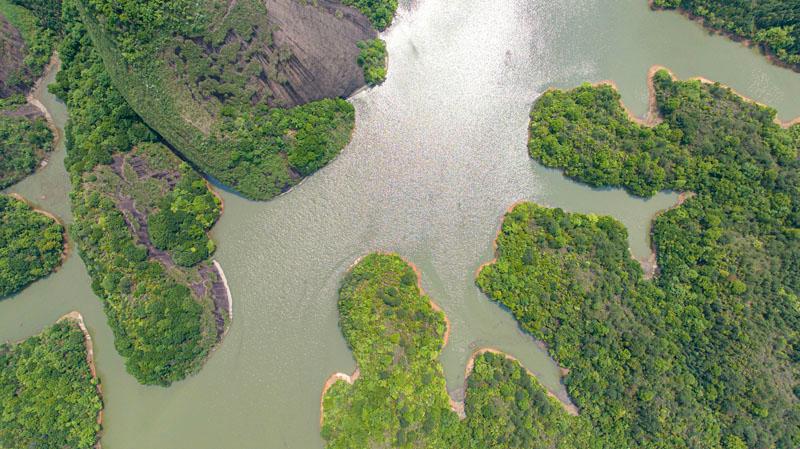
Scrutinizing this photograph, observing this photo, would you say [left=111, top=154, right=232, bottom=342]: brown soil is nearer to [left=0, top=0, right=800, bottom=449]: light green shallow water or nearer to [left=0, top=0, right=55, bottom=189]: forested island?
[left=0, top=0, right=800, bottom=449]: light green shallow water

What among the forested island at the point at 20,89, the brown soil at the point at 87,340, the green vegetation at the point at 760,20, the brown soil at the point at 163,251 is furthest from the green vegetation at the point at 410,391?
the green vegetation at the point at 760,20

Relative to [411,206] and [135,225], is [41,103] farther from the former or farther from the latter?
[411,206]

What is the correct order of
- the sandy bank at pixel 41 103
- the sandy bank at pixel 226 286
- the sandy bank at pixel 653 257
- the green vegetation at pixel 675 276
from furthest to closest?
the sandy bank at pixel 41 103
the sandy bank at pixel 226 286
the sandy bank at pixel 653 257
the green vegetation at pixel 675 276

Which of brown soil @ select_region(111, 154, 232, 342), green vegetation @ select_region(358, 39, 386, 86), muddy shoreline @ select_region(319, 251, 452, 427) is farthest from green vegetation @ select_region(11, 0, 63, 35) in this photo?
muddy shoreline @ select_region(319, 251, 452, 427)

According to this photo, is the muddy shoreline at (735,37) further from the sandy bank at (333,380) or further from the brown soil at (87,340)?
the brown soil at (87,340)

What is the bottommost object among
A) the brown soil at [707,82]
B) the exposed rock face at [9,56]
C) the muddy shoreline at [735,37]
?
the brown soil at [707,82]

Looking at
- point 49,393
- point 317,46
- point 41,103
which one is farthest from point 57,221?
point 317,46
